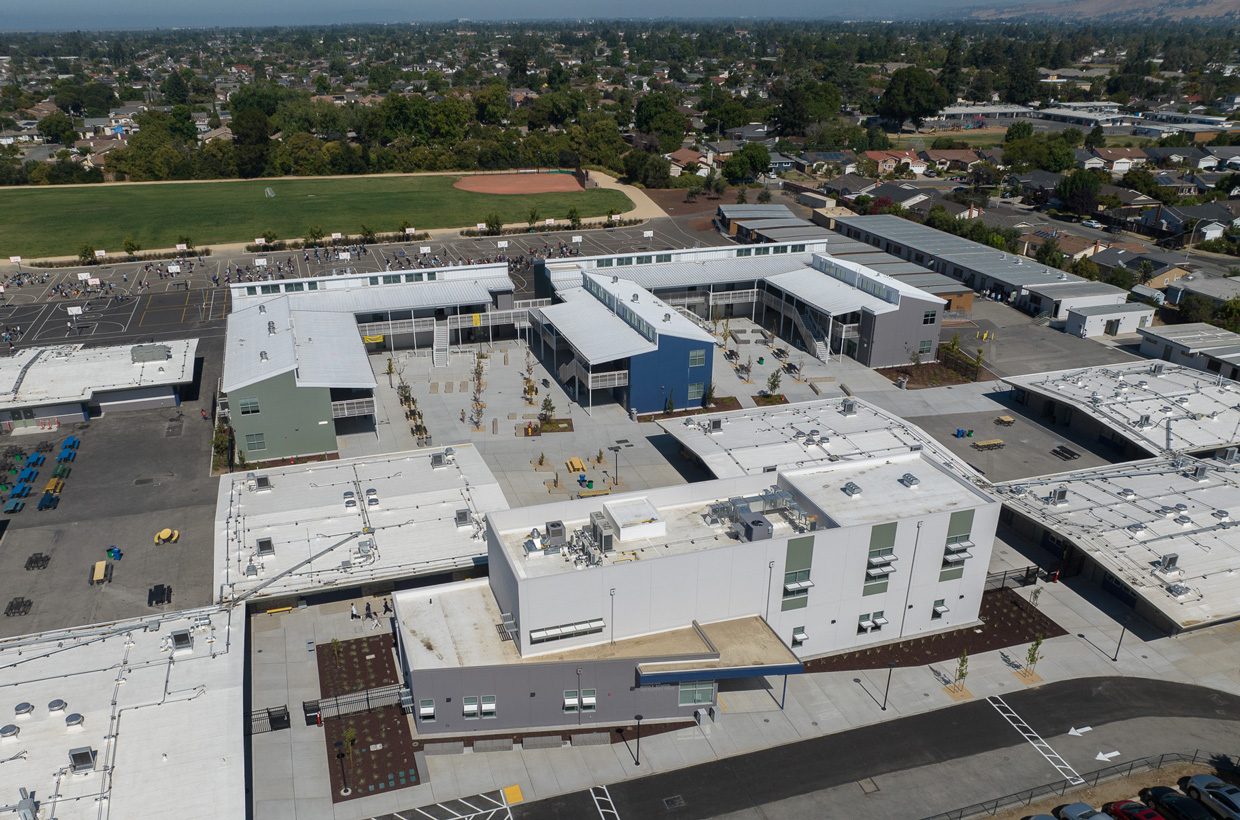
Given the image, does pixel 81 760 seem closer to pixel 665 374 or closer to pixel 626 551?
pixel 626 551

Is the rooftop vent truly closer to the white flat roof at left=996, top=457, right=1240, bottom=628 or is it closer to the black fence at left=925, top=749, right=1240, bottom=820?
the black fence at left=925, top=749, right=1240, bottom=820

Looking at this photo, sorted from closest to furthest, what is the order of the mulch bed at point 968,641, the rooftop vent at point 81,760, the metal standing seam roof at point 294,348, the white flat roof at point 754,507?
the rooftop vent at point 81,760 → the white flat roof at point 754,507 → the mulch bed at point 968,641 → the metal standing seam roof at point 294,348

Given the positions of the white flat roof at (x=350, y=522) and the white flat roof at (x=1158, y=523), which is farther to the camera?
the white flat roof at (x=350, y=522)

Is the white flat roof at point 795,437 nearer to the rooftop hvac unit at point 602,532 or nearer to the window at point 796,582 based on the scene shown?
the window at point 796,582

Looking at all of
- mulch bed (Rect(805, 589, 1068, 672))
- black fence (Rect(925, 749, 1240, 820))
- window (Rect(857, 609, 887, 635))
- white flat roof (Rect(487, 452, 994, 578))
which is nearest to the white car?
black fence (Rect(925, 749, 1240, 820))

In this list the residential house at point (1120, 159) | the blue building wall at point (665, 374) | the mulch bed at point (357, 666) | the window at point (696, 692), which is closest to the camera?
the window at point (696, 692)

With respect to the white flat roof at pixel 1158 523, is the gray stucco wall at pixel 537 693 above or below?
below

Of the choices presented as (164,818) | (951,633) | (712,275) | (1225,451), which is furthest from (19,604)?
(1225,451)

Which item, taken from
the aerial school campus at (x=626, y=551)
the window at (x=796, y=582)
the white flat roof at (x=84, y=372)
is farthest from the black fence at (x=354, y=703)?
the white flat roof at (x=84, y=372)
